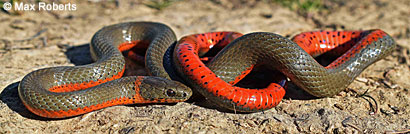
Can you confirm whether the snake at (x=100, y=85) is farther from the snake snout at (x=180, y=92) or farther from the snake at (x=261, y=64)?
the snake at (x=261, y=64)

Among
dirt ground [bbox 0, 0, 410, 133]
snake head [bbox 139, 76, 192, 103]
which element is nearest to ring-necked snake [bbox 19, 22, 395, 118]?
snake head [bbox 139, 76, 192, 103]

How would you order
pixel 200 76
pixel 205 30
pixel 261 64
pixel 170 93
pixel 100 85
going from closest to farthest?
pixel 200 76, pixel 170 93, pixel 100 85, pixel 261 64, pixel 205 30

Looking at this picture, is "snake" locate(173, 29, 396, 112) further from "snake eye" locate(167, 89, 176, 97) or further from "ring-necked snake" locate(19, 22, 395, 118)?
"snake eye" locate(167, 89, 176, 97)

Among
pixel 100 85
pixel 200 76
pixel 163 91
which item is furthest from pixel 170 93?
pixel 100 85

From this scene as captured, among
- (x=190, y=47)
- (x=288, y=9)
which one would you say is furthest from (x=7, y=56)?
(x=288, y=9)

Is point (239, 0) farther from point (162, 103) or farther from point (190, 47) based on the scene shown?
point (162, 103)

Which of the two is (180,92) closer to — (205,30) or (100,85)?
(100,85)
